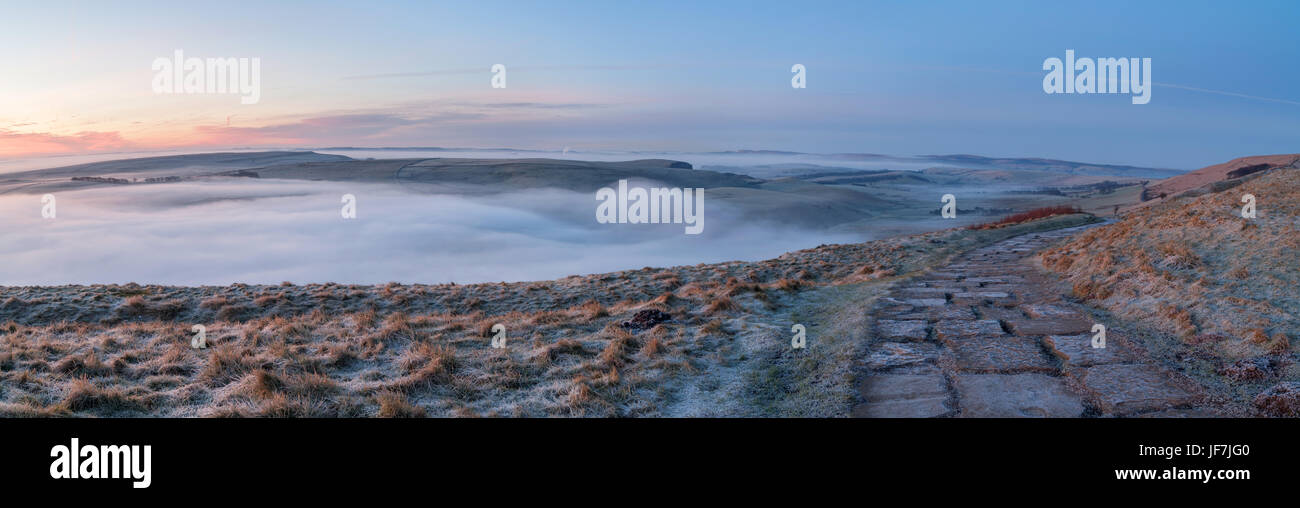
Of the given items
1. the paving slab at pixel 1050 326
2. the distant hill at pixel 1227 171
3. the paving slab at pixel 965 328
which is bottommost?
the paving slab at pixel 965 328

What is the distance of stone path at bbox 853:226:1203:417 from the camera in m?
5.35

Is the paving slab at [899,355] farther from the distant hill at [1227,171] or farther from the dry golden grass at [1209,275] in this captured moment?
the distant hill at [1227,171]

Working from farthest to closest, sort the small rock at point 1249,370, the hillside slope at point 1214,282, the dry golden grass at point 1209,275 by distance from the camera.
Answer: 1. the dry golden grass at point 1209,275
2. the hillside slope at point 1214,282
3. the small rock at point 1249,370

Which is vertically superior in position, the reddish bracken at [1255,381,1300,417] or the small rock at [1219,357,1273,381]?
the small rock at [1219,357,1273,381]

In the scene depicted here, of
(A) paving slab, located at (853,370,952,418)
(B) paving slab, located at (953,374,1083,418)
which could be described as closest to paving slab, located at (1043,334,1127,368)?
(B) paving slab, located at (953,374,1083,418)

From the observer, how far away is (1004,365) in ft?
21.2

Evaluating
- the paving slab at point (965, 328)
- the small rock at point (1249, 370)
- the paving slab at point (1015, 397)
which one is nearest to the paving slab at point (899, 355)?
the paving slab at point (965, 328)

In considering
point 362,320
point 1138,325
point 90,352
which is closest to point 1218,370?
point 1138,325

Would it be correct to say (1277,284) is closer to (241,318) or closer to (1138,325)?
(1138,325)

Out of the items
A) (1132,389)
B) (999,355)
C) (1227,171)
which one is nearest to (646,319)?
(999,355)

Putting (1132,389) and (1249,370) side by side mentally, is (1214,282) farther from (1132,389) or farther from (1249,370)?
(1132,389)

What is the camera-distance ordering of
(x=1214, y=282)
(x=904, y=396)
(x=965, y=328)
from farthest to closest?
(x=1214, y=282)
(x=965, y=328)
(x=904, y=396)

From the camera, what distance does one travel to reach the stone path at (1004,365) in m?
5.35

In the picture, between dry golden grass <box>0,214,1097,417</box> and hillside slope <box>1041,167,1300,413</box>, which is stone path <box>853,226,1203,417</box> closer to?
hillside slope <box>1041,167,1300,413</box>
